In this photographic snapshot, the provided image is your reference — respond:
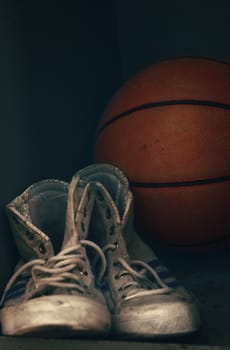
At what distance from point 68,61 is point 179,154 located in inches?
19.3

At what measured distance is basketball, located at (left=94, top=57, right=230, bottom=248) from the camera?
4.18ft

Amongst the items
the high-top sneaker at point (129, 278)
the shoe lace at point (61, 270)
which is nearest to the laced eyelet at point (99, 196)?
the high-top sneaker at point (129, 278)

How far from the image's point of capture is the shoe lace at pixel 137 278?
102 centimetres

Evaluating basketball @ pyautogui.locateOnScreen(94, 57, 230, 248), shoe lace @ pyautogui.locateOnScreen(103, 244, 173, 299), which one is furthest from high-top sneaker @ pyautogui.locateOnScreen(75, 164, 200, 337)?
basketball @ pyautogui.locateOnScreen(94, 57, 230, 248)

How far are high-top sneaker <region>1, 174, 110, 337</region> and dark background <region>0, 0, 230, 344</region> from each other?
6 cm

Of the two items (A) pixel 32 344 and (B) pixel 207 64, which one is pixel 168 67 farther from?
(A) pixel 32 344

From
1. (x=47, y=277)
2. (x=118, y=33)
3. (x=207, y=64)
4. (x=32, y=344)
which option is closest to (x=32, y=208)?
(x=47, y=277)

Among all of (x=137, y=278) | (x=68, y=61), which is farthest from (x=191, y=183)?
(x=68, y=61)

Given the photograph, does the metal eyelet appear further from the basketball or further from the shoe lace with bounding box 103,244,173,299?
the basketball

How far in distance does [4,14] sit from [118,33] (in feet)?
2.72

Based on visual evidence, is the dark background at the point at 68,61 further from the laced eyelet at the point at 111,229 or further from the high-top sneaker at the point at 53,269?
the laced eyelet at the point at 111,229

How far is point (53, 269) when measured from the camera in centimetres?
100

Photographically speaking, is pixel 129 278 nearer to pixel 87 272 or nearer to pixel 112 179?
pixel 87 272

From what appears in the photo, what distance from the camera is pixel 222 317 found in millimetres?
1059
